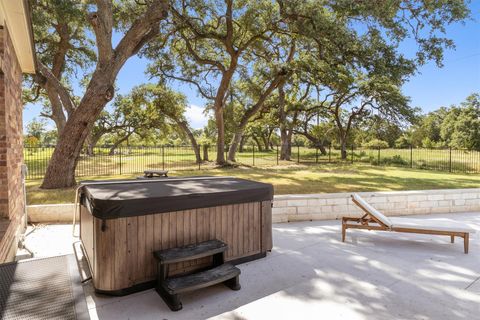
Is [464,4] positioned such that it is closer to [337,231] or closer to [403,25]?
[403,25]

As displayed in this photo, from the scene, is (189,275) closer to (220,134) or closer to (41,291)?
(41,291)

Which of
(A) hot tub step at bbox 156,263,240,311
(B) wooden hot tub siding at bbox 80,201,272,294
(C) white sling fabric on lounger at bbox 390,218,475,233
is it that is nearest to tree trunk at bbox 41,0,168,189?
(B) wooden hot tub siding at bbox 80,201,272,294

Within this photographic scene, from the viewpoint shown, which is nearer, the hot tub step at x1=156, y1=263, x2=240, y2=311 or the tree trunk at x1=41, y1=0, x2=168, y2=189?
the hot tub step at x1=156, y1=263, x2=240, y2=311

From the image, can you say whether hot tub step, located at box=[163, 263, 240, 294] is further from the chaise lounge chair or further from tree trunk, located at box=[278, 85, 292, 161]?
tree trunk, located at box=[278, 85, 292, 161]

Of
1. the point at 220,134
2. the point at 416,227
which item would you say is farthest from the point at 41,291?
the point at 220,134

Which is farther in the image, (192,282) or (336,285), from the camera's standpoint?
(336,285)

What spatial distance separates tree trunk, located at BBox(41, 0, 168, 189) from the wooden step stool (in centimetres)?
604

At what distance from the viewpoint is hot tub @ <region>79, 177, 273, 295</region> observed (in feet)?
9.29

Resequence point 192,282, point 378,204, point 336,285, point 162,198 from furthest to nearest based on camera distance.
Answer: point 378,204 < point 336,285 < point 162,198 < point 192,282

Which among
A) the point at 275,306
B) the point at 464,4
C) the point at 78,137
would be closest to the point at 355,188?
the point at 464,4

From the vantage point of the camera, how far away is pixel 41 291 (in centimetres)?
256

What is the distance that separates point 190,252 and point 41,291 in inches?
51.0

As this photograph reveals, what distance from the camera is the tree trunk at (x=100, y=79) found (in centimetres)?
763

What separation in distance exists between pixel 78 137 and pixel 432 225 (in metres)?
8.12
